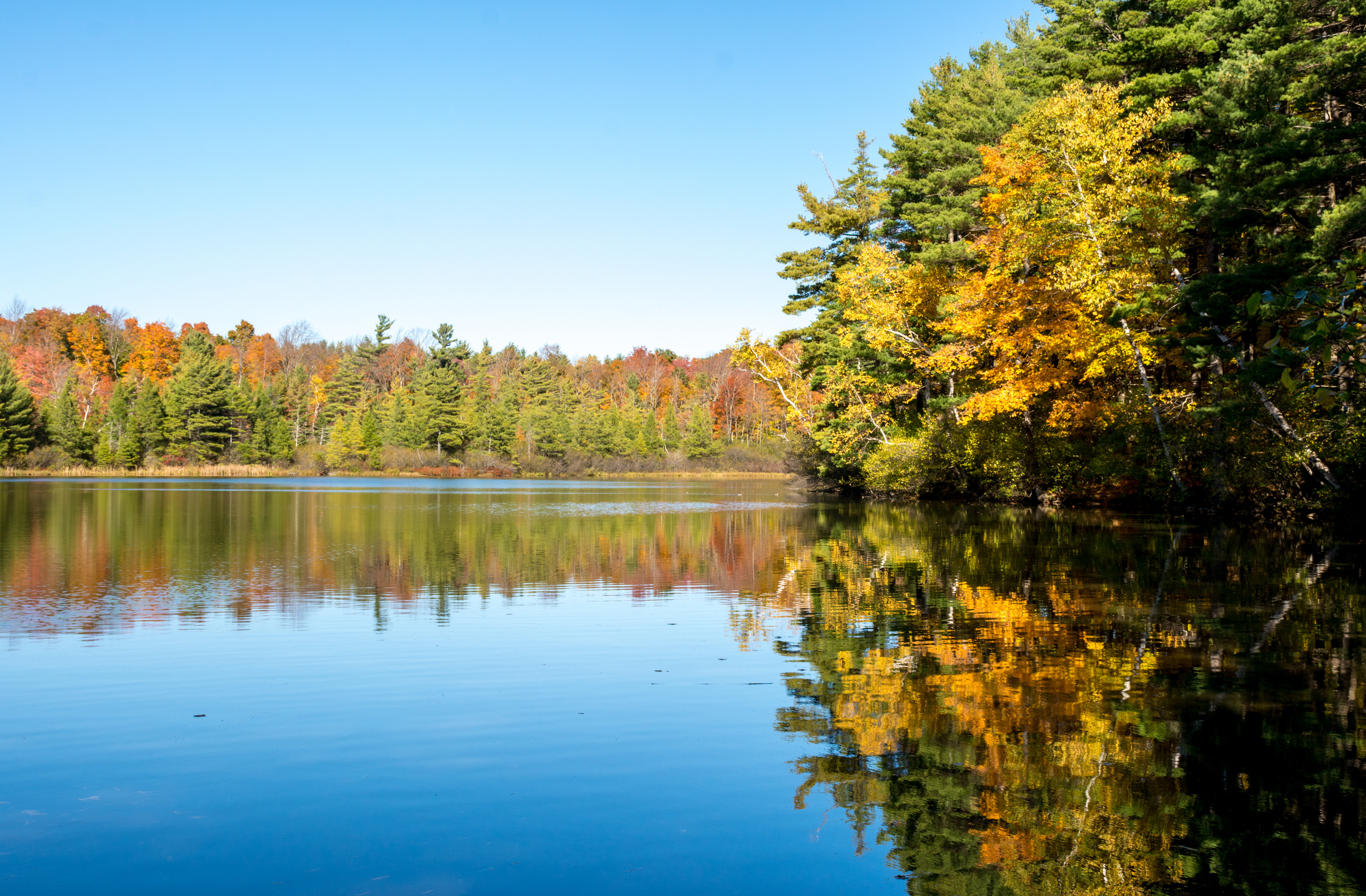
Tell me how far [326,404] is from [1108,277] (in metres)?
88.6

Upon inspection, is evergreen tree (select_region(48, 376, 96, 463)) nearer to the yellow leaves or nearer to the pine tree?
the pine tree

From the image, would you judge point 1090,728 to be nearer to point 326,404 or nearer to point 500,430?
point 500,430

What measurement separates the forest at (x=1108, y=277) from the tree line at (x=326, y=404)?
39.6 m

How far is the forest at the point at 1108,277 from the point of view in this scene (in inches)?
748

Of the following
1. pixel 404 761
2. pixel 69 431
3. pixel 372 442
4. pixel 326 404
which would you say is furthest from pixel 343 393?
pixel 404 761

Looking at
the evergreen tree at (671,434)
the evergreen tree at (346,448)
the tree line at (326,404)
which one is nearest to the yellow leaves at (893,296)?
the tree line at (326,404)

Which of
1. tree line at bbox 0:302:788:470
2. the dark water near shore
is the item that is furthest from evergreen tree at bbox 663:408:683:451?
the dark water near shore

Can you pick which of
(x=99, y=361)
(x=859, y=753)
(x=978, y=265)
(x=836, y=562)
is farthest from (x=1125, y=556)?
(x=99, y=361)

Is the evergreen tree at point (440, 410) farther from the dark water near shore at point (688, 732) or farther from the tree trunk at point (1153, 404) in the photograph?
the dark water near shore at point (688, 732)

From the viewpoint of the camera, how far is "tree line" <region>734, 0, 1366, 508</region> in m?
19.5

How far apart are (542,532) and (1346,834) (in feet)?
67.8

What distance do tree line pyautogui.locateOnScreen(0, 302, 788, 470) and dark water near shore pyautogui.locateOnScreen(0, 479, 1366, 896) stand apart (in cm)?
6847

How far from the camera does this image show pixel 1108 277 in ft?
79.0

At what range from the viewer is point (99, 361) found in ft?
311
